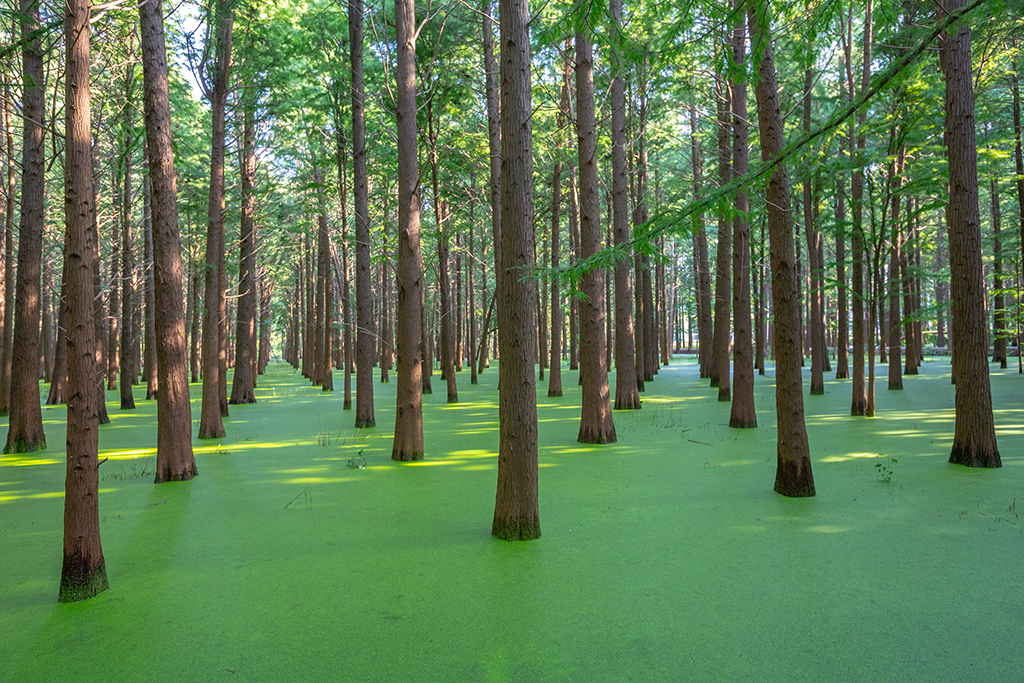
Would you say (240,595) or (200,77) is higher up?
(200,77)

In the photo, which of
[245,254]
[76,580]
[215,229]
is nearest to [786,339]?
[76,580]

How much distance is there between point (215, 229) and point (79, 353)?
757 centimetres

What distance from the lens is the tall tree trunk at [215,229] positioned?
30.6ft

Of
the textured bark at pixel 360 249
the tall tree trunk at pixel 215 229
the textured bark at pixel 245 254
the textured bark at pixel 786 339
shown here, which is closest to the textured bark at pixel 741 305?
the textured bark at pixel 786 339

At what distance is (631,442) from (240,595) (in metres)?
5.91

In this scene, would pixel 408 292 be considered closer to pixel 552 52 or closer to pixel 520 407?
pixel 520 407

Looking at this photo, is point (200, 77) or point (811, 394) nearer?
point (200, 77)

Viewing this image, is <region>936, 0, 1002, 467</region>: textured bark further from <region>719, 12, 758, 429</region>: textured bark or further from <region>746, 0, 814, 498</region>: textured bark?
<region>719, 12, 758, 429</region>: textured bark

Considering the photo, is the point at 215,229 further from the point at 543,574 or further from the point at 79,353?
the point at 543,574

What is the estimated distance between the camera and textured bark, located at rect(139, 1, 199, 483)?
20.2 ft

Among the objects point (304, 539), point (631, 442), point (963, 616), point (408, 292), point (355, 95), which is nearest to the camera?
point (963, 616)

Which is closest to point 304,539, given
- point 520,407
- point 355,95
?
point 520,407

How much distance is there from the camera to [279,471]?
23.4 feet

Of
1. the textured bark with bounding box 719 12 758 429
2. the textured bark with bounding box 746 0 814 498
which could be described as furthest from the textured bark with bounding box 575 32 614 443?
the textured bark with bounding box 746 0 814 498
